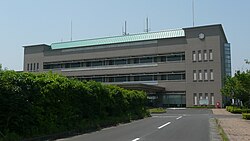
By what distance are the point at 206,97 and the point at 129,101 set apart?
37.5 m

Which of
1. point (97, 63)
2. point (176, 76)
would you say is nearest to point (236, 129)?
point (176, 76)

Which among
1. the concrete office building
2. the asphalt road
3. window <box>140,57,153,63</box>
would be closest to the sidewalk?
the asphalt road

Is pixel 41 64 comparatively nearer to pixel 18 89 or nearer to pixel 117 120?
pixel 117 120

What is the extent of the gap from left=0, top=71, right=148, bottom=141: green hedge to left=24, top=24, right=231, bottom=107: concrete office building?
38.2 meters

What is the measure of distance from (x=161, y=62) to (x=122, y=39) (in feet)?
37.3

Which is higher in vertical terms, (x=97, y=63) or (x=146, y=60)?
(x=146, y=60)

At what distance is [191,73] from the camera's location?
64500mm

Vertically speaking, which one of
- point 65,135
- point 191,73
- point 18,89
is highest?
point 191,73

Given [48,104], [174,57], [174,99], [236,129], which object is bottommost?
[236,129]

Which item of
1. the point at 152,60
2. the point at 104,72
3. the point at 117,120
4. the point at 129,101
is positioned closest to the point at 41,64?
the point at 104,72

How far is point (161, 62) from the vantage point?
67.9m

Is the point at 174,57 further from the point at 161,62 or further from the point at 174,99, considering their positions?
the point at 174,99

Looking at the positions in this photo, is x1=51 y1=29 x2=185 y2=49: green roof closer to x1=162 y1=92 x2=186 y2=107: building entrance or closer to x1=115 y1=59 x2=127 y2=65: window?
x1=115 y1=59 x2=127 y2=65: window

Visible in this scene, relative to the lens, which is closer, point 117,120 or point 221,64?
point 117,120
